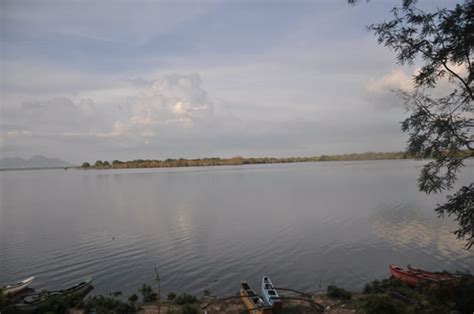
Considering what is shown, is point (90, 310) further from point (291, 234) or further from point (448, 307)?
point (291, 234)

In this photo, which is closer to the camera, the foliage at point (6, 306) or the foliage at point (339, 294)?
the foliage at point (6, 306)

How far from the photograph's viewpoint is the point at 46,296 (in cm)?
1439

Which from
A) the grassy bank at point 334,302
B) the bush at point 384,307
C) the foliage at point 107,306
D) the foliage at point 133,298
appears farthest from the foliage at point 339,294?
the foliage at point 133,298

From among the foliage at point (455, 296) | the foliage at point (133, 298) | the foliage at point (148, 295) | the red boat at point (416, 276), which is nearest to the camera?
the foliage at point (455, 296)

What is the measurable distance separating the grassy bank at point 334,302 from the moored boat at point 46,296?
0.30 m

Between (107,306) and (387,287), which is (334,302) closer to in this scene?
(387,287)

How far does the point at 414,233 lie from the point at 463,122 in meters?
18.9

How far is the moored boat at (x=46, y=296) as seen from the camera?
13.1 meters

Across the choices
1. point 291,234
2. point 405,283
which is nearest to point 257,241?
point 291,234

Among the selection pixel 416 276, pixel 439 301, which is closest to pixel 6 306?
pixel 439 301

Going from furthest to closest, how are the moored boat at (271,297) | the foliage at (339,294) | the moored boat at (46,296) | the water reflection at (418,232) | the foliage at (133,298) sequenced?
1. the water reflection at (418,232)
2. the foliage at (133,298)
3. the foliage at (339,294)
4. the moored boat at (46,296)
5. the moored boat at (271,297)

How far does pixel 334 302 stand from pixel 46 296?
1221 cm

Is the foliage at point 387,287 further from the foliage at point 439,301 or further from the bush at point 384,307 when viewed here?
the bush at point 384,307

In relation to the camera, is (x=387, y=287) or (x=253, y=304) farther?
(x=387, y=287)
